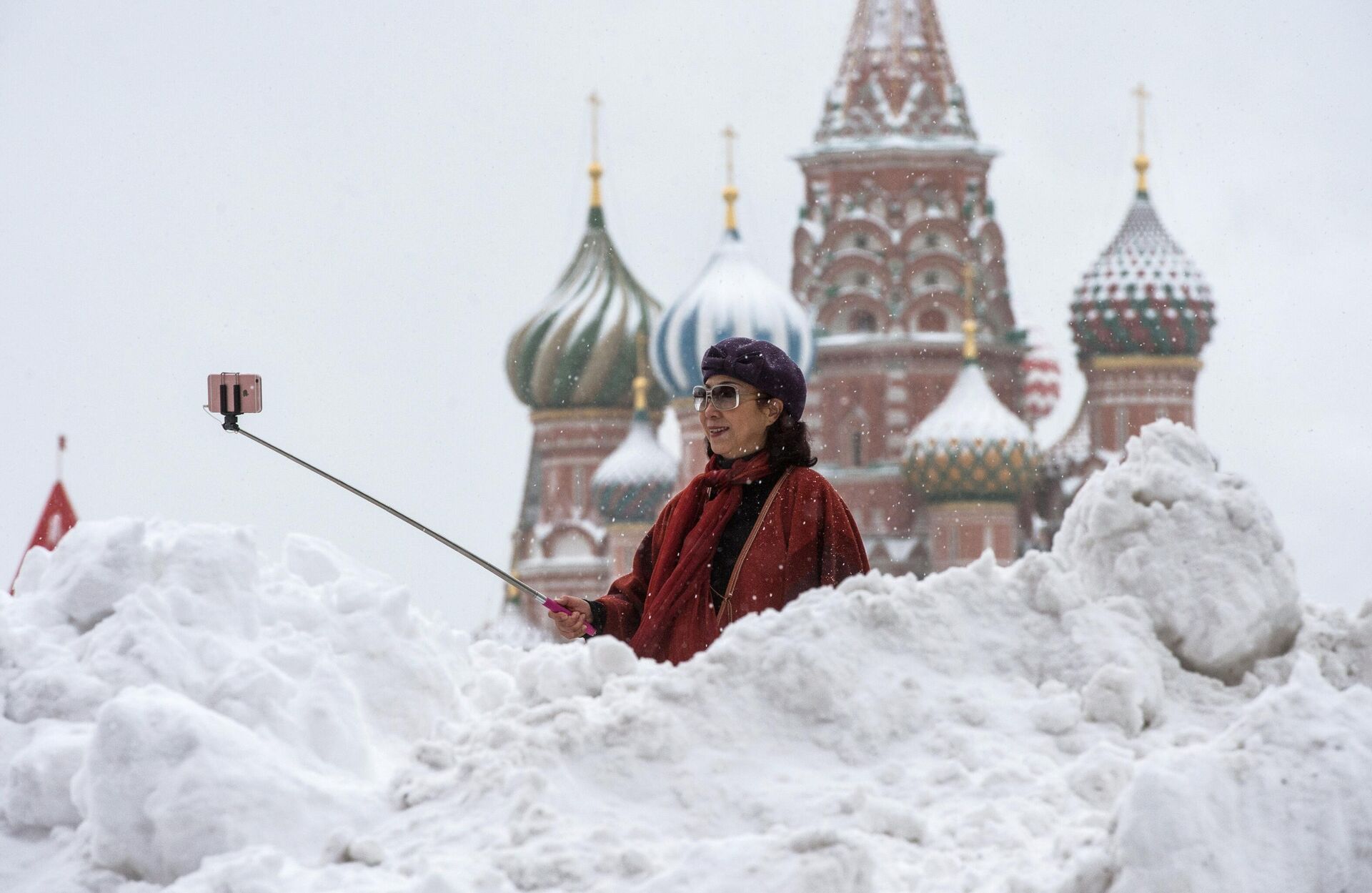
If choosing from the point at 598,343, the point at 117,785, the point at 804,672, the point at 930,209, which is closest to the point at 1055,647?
the point at 804,672

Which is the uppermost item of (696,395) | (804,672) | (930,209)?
(930,209)

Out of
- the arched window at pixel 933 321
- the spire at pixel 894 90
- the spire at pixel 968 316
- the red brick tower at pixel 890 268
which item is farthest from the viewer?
the spire at pixel 894 90

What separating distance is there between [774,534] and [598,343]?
3587cm

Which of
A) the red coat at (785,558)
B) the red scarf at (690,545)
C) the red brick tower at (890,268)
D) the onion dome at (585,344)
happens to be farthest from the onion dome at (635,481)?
the red coat at (785,558)

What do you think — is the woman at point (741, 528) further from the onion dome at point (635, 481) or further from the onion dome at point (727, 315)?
the onion dome at point (635, 481)

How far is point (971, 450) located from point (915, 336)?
229 centimetres

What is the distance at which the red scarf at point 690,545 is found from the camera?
14.6 ft

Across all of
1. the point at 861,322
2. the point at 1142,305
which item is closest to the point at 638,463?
the point at 861,322

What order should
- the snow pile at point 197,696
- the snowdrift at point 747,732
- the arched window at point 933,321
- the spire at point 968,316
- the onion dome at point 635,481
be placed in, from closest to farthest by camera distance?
the snowdrift at point 747,732 → the snow pile at point 197,696 → the spire at point 968,316 → the arched window at point 933,321 → the onion dome at point 635,481

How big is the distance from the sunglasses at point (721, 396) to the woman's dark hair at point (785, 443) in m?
0.06

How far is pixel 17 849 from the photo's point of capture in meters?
3.62

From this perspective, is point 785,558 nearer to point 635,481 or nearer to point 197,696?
point 197,696

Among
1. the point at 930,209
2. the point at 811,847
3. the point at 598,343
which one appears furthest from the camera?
the point at 598,343

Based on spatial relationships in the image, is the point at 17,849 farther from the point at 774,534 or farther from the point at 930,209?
the point at 930,209
